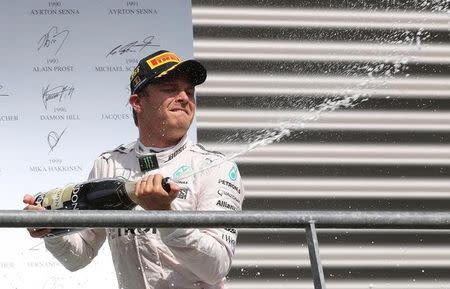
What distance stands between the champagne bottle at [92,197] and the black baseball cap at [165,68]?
43cm

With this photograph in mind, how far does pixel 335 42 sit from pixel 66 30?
4.48 feet

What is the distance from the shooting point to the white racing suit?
9.16 ft

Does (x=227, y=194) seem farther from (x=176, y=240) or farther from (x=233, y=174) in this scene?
(x=176, y=240)

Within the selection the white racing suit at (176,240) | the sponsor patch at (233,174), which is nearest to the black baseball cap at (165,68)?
the white racing suit at (176,240)

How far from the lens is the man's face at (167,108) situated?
318 cm

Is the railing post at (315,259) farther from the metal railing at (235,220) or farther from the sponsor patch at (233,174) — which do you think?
the sponsor patch at (233,174)

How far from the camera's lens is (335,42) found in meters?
5.34

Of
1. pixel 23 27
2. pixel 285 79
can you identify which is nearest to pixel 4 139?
pixel 23 27

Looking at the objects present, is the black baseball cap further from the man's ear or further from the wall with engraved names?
the wall with engraved names

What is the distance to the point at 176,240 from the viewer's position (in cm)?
274

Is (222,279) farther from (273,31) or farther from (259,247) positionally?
(273,31)
